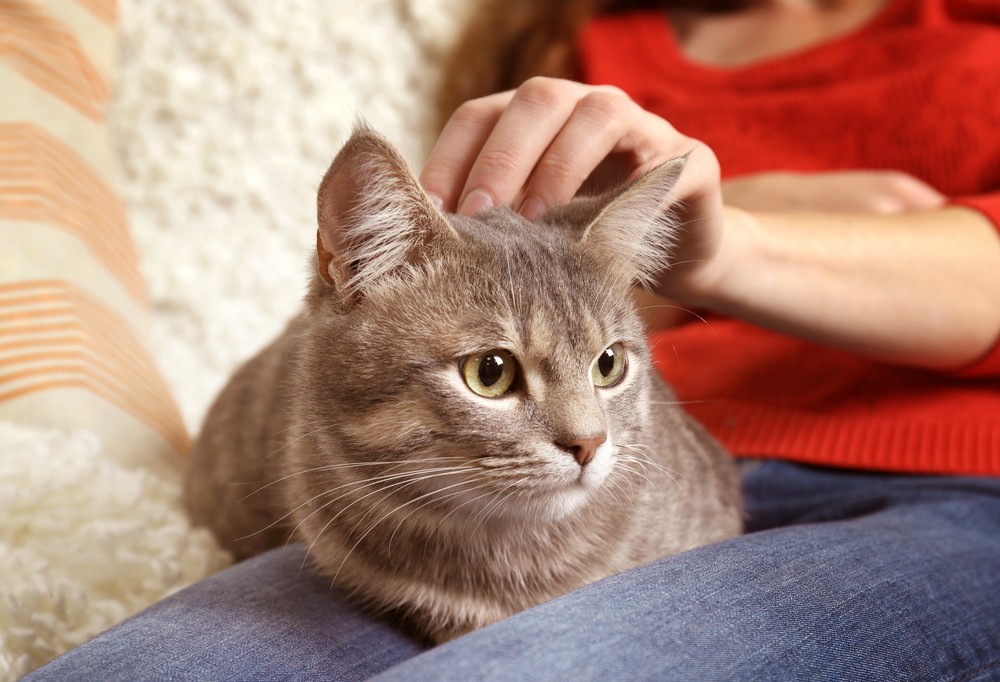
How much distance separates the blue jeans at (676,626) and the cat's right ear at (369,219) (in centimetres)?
36

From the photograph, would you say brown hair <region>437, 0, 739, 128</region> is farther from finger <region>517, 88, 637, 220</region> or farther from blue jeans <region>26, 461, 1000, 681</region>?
blue jeans <region>26, 461, 1000, 681</region>

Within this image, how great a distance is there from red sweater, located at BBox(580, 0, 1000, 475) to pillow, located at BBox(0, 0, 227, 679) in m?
0.78

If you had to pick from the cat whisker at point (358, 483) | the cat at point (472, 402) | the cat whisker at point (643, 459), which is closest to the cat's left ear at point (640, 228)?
the cat at point (472, 402)

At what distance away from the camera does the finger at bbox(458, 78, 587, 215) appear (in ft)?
2.96

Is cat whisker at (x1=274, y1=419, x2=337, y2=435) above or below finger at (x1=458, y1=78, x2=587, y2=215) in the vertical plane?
below

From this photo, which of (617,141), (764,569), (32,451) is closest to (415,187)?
(617,141)

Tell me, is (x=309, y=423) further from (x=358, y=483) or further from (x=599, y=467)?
(x=599, y=467)

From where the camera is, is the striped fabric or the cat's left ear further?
the striped fabric

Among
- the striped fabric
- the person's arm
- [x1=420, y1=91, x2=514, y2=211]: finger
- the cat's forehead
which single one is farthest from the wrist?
the striped fabric

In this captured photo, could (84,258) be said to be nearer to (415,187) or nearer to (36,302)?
(36,302)

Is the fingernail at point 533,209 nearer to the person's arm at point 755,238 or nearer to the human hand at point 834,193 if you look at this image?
the person's arm at point 755,238

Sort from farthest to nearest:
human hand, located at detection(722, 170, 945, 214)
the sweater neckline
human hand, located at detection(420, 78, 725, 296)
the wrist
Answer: the sweater neckline
human hand, located at detection(722, 170, 945, 214)
the wrist
human hand, located at detection(420, 78, 725, 296)

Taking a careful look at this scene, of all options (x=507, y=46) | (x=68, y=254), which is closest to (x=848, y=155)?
(x=507, y=46)

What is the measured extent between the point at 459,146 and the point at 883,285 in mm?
678
